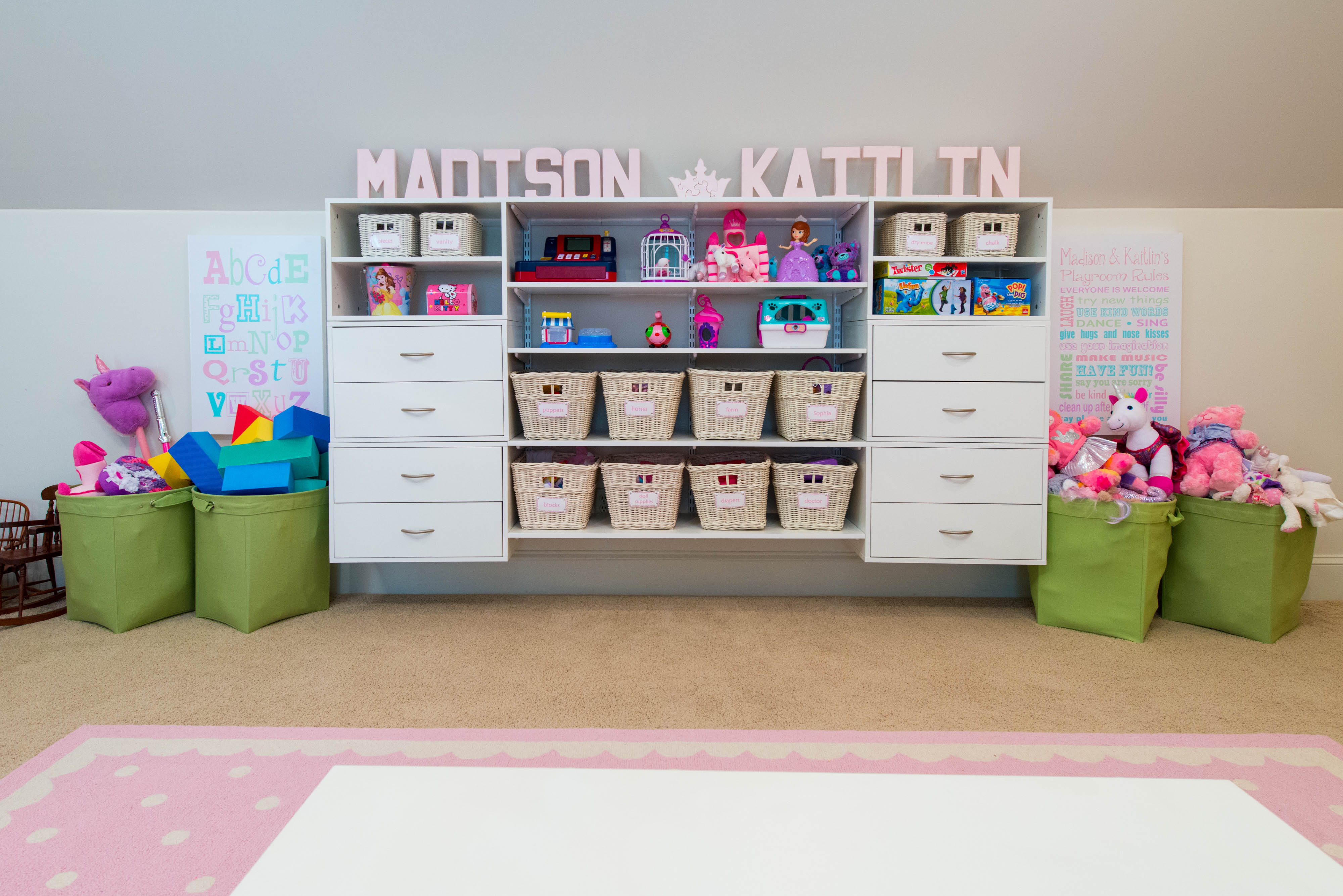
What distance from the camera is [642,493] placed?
254 centimetres

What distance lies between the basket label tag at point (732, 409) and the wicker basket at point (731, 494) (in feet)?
0.56

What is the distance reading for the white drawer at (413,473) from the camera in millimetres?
2504

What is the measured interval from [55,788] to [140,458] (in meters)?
1.53

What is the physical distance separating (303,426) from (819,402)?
184cm

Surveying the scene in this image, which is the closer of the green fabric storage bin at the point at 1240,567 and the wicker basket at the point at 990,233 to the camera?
the green fabric storage bin at the point at 1240,567

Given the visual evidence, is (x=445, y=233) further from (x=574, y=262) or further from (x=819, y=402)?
(x=819, y=402)

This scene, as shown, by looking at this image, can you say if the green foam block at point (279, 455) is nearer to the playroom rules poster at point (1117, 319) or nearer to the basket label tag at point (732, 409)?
the basket label tag at point (732, 409)

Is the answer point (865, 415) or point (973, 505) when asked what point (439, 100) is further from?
point (973, 505)

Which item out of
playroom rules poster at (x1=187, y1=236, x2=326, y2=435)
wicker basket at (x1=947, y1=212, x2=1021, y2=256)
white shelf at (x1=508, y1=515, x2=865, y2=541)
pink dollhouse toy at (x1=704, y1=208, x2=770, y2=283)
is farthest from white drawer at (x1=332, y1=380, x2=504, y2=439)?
wicker basket at (x1=947, y1=212, x2=1021, y2=256)

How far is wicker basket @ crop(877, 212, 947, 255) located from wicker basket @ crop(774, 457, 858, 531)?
77cm

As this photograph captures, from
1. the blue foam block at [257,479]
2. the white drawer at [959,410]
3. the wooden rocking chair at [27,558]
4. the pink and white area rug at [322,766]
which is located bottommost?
the pink and white area rug at [322,766]

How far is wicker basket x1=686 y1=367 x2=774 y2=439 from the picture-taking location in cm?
249

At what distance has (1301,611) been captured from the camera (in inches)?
106

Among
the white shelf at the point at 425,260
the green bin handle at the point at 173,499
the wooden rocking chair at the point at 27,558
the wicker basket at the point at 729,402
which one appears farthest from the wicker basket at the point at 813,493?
the wooden rocking chair at the point at 27,558
